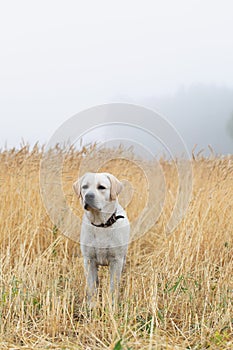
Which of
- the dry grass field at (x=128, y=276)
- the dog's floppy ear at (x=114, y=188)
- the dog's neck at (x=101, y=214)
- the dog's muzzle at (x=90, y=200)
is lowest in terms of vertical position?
the dry grass field at (x=128, y=276)

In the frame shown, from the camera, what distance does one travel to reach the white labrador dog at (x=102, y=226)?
294cm

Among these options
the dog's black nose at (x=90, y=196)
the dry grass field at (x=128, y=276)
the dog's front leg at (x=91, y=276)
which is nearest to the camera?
the dry grass field at (x=128, y=276)

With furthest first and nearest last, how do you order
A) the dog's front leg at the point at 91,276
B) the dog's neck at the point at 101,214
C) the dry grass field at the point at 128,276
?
the dog's front leg at the point at 91,276 < the dog's neck at the point at 101,214 < the dry grass field at the point at 128,276

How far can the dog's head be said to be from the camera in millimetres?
2922

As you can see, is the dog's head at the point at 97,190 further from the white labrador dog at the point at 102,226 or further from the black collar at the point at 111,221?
the black collar at the point at 111,221

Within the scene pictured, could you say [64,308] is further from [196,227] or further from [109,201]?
[196,227]

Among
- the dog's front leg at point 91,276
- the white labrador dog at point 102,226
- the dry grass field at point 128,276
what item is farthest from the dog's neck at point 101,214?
the dry grass field at point 128,276

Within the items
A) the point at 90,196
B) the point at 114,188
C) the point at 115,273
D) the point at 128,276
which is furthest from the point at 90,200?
the point at 128,276

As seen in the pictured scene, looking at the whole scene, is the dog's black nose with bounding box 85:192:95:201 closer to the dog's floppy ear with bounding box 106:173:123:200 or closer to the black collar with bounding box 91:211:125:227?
the dog's floppy ear with bounding box 106:173:123:200

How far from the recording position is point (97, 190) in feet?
9.61

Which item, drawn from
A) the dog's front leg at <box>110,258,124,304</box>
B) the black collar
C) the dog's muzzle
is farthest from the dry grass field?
the dog's muzzle

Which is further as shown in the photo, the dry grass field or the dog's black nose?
the dog's black nose

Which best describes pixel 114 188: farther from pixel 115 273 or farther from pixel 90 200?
pixel 115 273

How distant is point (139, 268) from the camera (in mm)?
3871
